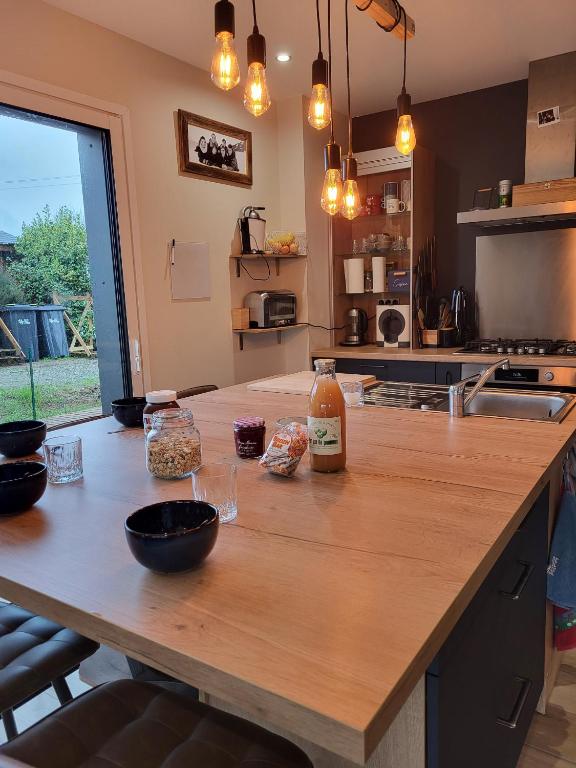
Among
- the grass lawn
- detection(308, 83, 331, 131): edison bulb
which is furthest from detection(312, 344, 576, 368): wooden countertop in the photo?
detection(308, 83, 331, 131): edison bulb

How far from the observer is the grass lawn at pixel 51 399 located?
8.54 feet

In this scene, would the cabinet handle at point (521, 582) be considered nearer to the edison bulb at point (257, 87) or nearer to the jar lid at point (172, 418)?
the jar lid at point (172, 418)

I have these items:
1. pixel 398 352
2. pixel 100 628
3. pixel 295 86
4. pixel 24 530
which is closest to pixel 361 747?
pixel 100 628

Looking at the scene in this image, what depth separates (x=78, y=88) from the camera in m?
2.71

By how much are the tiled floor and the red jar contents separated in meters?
1.01

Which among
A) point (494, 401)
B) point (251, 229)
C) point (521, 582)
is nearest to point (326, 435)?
point (521, 582)

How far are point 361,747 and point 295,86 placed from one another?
3.87 meters

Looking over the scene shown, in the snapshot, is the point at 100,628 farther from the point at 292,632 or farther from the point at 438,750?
the point at 438,750

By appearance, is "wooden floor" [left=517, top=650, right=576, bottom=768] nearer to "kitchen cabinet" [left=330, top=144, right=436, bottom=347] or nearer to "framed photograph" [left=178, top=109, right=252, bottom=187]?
"kitchen cabinet" [left=330, top=144, right=436, bottom=347]

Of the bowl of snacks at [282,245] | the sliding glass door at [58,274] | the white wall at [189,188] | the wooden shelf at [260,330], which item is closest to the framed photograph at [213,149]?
the white wall at [189,188]

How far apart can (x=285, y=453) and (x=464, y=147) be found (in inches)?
139

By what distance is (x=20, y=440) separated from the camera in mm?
1499

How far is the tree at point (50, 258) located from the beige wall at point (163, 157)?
1.14 feet

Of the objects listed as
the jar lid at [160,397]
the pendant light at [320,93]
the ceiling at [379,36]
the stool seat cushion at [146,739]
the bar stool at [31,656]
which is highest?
the ceiling at [379,36]
